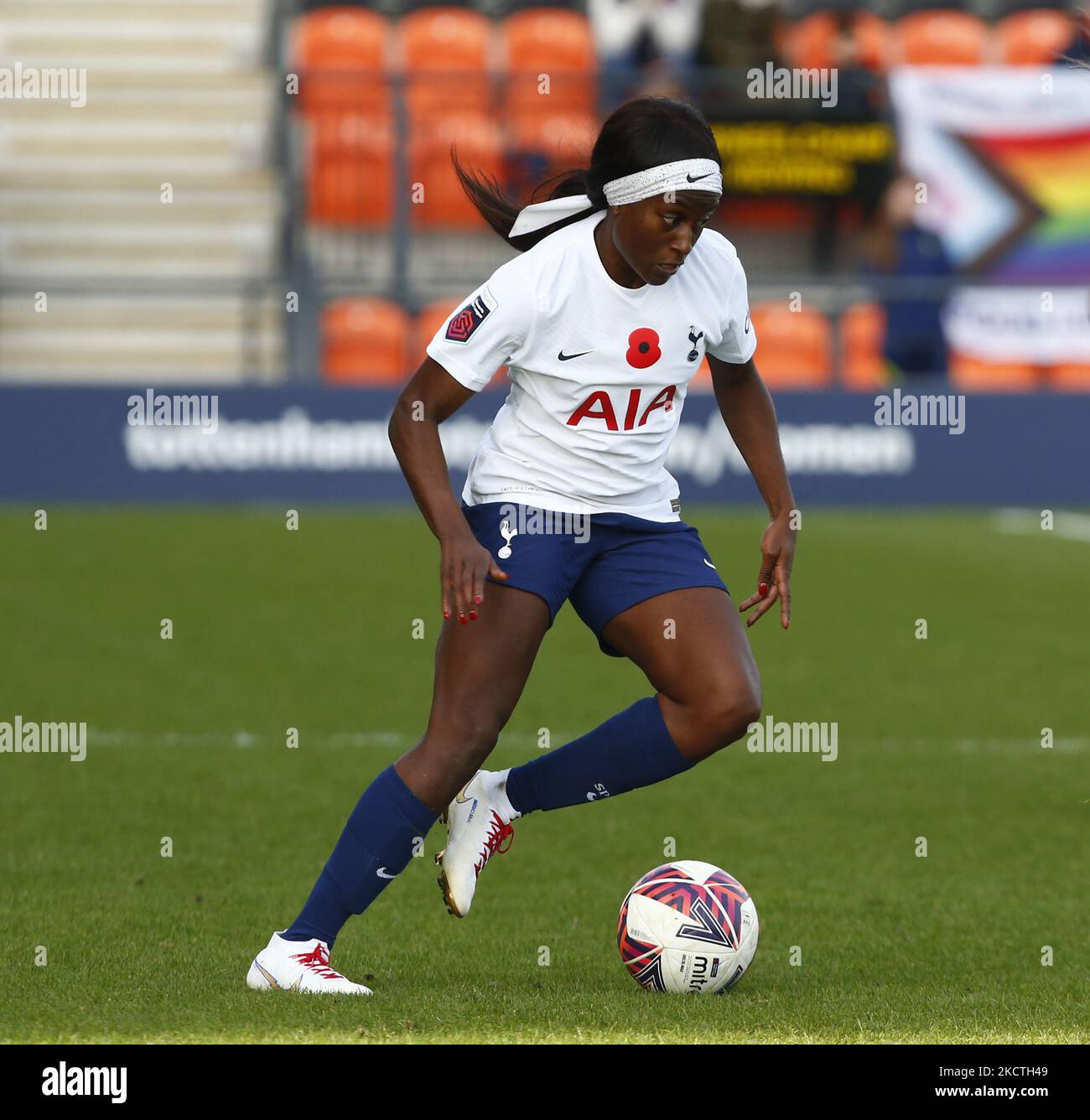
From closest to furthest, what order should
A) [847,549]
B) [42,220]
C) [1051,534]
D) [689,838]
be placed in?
[689,838] → [847,549] → [1051,534] → [42,220]

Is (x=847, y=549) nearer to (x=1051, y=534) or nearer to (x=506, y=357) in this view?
(x=1051, y=534)

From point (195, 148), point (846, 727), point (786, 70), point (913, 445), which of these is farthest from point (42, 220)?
point (846, 727)

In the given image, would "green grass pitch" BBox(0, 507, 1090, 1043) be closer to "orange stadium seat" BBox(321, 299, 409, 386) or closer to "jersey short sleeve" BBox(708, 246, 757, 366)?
"jersey short sleeve" BBox(708, 246, 757, 366)

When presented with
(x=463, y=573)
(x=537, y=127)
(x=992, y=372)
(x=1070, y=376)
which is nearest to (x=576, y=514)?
(x=463, y=573)

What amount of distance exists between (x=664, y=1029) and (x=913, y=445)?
38.6ft

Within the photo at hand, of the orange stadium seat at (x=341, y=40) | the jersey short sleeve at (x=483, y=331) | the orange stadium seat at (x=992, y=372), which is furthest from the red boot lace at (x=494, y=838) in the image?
the orange stadium seat at (x=341, y=40)

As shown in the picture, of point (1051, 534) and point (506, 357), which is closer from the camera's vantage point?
point (506, 357)

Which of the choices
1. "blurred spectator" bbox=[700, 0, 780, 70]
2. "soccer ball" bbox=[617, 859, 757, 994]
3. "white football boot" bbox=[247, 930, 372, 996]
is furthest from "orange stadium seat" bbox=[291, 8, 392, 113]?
"white football boot" bbox=[247, 930, 372, 996]

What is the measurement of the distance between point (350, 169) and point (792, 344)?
3.92m

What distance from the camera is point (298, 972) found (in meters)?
4.30

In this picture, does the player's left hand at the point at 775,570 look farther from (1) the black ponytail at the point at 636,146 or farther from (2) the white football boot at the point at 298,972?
(2) the white football boot at the point at 298,972

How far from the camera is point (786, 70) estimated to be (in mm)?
16641

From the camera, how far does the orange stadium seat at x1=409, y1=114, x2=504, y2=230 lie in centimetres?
1662

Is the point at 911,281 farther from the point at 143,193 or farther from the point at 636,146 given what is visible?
the point at 636,146
